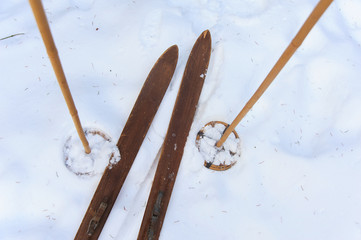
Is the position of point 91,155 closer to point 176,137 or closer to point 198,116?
point 176,137

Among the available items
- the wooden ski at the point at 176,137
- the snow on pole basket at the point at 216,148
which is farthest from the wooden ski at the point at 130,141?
the snow on pole basket at the point at 216,148

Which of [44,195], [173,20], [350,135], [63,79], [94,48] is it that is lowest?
[44,195]

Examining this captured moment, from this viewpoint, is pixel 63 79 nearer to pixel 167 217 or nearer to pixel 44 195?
pixel 44 195

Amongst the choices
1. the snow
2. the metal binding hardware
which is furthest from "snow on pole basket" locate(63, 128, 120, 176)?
the metal binding hardware

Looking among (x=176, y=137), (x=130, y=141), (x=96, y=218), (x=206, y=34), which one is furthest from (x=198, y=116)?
(x=96, y=218)

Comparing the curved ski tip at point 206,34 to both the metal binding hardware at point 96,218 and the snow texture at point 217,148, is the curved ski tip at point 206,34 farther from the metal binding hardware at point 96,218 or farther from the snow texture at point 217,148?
the metal binding hardware at point 96,218

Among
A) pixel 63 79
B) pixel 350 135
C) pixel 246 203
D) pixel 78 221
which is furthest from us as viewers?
pixel 350 135

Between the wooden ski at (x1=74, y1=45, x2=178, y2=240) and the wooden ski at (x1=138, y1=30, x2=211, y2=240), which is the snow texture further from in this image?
the wooden ski at (x1=74, y1=45, x2=178, y2=240)

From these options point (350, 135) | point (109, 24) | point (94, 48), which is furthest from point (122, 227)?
point (350, 135)
